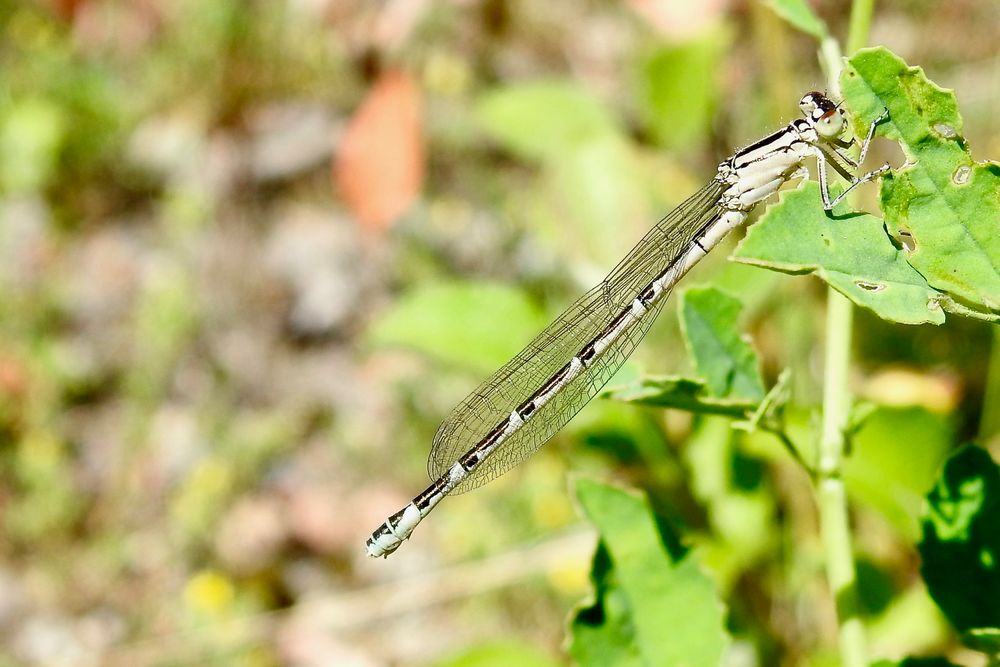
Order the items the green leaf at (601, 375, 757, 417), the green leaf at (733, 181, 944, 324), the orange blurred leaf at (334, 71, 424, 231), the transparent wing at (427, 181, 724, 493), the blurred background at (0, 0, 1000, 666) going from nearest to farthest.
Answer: the green leaf at (733, 181, 944, 324) < the green leaf at (601, 375, 757, 417) < the transparent wing at (427, 181, 724, 493) < the blurred background at (0, 0, 1000, 666) < the orange blurred leaf at (334, 71, 424, 231)

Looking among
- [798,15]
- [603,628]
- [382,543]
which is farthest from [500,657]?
[798,15]

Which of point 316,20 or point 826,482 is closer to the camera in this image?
point 826,482

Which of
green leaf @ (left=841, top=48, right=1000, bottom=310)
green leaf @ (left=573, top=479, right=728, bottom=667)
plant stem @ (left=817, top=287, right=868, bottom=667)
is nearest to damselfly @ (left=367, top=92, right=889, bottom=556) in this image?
green leaf @ (left=573, top=479, right=728, bottom=667)

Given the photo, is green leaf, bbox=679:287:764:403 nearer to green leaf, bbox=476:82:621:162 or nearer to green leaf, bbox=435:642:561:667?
green leaf, bbox=435:642:561:667

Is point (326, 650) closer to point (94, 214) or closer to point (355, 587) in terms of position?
point (355, 587)

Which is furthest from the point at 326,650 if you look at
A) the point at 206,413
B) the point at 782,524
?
the point at 782,524
